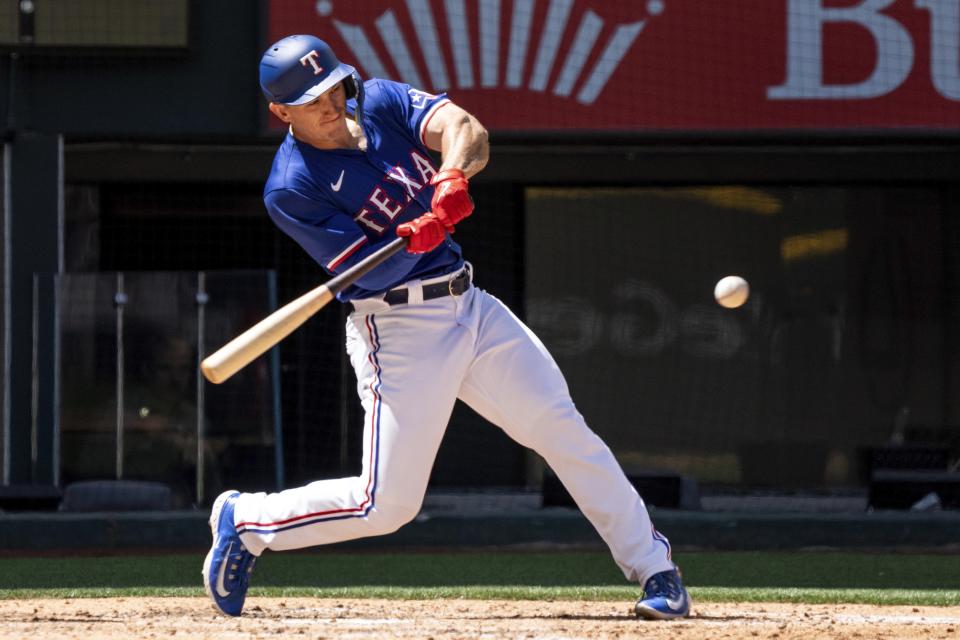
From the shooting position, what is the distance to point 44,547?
786 cm

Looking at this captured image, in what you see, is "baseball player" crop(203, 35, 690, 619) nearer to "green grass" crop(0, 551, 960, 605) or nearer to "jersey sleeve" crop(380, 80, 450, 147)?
"jersey sleeve" crop(380, 80, 450, 147)

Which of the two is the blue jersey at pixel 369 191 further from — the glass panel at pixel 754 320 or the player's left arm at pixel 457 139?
the glass panel at pixel 754 320

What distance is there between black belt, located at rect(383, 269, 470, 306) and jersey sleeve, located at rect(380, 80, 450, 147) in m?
0.42

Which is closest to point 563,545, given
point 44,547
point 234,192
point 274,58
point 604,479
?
point 44,547

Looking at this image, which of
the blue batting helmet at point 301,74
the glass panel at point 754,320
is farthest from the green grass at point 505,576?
the glass panel at point 754,320

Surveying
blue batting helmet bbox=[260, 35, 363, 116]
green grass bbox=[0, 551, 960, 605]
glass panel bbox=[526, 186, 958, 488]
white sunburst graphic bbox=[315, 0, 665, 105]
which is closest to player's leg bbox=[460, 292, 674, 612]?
blue batting helmet bbox=[260, 35, 363, 116]

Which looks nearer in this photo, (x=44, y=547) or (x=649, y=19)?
(x=44, y=547)

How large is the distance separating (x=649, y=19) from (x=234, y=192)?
342 cm

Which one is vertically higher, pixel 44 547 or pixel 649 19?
pixel 649 19

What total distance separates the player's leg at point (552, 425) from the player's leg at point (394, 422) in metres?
0.10

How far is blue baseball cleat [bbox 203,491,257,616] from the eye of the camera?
15.5 ft

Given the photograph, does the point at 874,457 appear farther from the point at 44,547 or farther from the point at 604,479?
the point at 604,479

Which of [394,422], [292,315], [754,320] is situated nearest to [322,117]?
[292,315]

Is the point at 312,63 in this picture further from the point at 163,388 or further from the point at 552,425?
the point at 163,388
